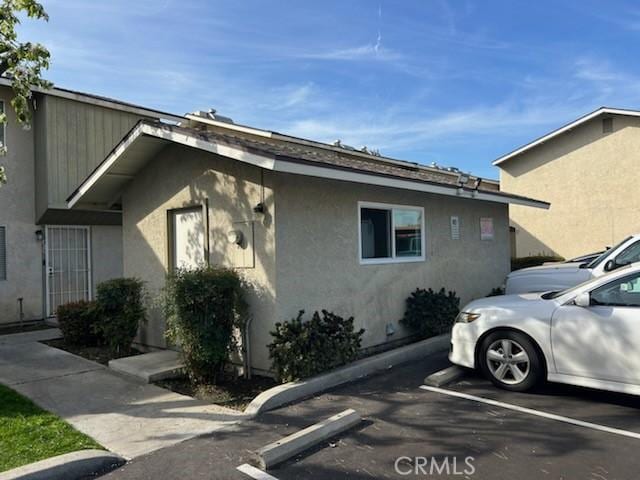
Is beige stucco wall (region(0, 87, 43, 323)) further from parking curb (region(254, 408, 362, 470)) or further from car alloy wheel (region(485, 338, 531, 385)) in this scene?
car alloy wheel (region(485, 338, 531, 385))

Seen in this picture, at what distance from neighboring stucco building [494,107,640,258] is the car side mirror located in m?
14.5

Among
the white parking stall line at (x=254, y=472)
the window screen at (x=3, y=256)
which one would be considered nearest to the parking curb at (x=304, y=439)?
the white parking stall line at (x=254, y=472)

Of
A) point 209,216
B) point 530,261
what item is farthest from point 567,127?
point 209,216

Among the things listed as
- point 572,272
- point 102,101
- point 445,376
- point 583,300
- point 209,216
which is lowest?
point 445,376

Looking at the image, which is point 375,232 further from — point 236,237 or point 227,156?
point 227,156

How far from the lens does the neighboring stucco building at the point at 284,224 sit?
6.36 metres

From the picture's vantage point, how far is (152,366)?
22.7 feet

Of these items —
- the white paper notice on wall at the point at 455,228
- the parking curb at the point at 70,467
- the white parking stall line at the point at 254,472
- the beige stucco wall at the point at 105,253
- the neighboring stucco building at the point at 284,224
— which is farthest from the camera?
the beige stucco wall at the point at 105,253

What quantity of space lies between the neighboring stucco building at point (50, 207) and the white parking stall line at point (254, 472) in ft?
30.4

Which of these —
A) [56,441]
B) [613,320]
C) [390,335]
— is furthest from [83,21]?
[613,320]

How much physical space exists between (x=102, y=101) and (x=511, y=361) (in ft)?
39.0

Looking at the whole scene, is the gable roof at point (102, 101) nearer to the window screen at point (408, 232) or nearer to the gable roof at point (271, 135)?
the gable roof at point (271, 135)

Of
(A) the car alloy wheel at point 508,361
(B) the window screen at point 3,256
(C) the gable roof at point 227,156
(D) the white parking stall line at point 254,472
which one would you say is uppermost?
(C) the gable roof at point 227,156

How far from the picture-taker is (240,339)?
21.9 ft
